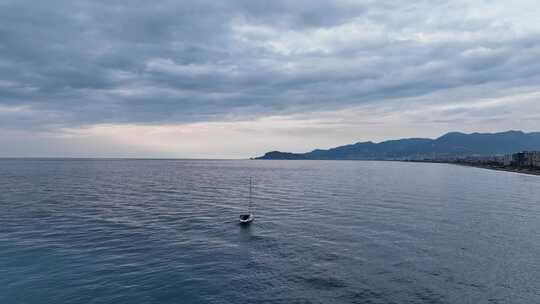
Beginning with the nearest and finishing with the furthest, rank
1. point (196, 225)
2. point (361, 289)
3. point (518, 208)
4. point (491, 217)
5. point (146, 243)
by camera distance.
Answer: point (361, 289)
point (146, 243)
point (196, 225)
point (491, 217)
point (518, 208)

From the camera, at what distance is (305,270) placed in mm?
29469

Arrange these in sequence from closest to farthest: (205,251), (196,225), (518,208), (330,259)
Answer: (330,259)
(205,251)
(196,225)
(518,208)

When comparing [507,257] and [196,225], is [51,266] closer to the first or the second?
[196,225]

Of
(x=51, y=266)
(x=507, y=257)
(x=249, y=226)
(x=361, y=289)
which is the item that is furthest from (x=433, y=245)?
(x=51, y=266)

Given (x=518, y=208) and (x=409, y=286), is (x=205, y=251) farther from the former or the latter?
(x=518, y=208)

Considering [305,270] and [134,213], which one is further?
[134,213]

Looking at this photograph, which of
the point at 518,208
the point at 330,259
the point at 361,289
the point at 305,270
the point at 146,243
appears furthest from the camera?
the point at 518,208

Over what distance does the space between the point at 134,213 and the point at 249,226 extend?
23651 mm

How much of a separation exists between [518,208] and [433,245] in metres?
42.5

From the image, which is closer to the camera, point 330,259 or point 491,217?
point 330,259

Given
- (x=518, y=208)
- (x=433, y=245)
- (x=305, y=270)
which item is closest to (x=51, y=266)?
(x=305, y=270)

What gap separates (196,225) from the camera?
4841 cm

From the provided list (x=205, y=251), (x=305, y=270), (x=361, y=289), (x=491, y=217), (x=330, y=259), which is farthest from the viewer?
(x=491, y=217)

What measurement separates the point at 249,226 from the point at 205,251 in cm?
1355
